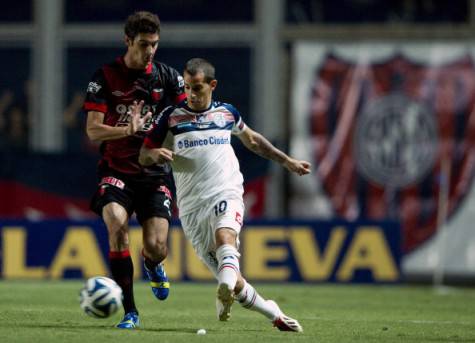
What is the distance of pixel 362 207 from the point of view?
61.1 ft

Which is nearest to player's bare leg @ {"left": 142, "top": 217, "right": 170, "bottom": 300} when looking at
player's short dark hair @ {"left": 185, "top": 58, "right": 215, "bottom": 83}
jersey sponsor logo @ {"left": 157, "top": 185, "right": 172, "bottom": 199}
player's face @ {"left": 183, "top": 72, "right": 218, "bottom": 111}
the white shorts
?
jersey sponsor logo @ {"left": 157, "top": 185, "right": 172, "bottom": 199}

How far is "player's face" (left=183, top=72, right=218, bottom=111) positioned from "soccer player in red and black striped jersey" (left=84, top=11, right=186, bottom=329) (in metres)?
0.37

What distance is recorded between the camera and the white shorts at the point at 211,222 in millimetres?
8859

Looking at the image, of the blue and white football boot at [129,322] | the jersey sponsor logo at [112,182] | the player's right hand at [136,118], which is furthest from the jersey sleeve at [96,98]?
the blue and white football boot at [129,322]

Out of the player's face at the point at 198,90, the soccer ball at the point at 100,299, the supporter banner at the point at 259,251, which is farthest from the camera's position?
the supporter banner at the point at 259,251

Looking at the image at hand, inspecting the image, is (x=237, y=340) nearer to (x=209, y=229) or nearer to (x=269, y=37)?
(x=209, y=229)

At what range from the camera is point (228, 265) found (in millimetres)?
8469

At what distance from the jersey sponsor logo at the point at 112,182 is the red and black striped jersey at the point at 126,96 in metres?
0.09

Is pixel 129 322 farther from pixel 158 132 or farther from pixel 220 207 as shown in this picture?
pixel 158 132

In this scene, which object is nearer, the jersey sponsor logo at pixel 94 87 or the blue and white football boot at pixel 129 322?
the blue and white football boot at pixel 129 322

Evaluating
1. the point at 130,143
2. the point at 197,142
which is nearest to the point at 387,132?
the point at 130,143

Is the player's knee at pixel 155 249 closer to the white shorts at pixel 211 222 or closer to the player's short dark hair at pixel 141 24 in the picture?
the white shorts at pixel 211 222

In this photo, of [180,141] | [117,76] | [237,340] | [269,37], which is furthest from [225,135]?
[269,37]

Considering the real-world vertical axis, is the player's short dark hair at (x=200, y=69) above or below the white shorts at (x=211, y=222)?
above
